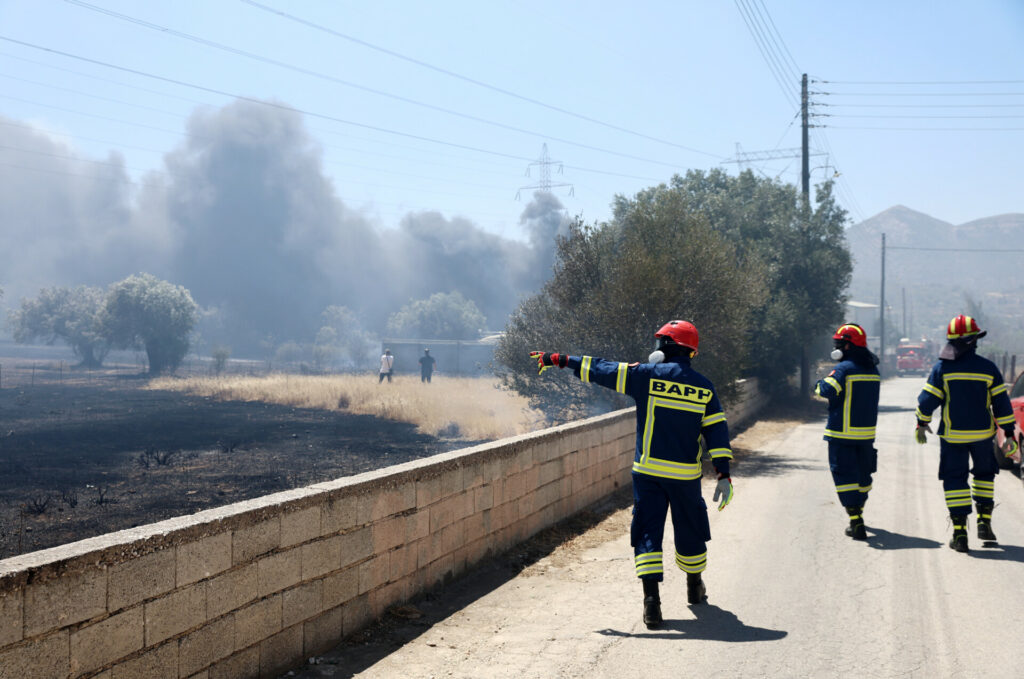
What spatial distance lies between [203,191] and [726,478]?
12202 cm

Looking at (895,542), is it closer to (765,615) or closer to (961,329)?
(961,329)

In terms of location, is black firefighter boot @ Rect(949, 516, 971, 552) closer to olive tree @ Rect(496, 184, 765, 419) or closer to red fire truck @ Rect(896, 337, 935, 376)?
olive tree @ Rect(496, 184, 765, 419)

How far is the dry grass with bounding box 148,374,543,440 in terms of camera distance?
22.7 meters

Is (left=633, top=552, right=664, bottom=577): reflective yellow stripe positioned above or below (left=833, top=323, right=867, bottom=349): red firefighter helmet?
below

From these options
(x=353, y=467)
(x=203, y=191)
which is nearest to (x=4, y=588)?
(x=353, y=467)

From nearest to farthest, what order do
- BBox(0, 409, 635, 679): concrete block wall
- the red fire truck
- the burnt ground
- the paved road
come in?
1. BBox(0, 409, 635, 679): concrete block wall
2. the paved road
3. the burnt ground
4. the red fire truck

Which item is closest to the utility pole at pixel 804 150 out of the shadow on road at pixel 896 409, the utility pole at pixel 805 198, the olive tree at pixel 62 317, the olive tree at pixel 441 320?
the utility pole at pixel 805 198

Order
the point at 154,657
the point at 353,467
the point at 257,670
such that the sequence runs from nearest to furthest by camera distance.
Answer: the point at 154,657, the point at 257,670, the point at 353,467

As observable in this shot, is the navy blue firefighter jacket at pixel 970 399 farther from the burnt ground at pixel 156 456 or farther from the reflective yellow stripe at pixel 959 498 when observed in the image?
the burnt ground at pixel 156 456

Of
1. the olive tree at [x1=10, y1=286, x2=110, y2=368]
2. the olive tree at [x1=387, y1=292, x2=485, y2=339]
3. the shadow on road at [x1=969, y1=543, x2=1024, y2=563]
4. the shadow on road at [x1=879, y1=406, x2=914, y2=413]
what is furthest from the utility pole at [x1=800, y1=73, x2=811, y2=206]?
the olive tree at [x1=387, y1=292, x2=485, y2=339]

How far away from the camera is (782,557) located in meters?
6.90

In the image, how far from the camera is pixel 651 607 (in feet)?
16.9

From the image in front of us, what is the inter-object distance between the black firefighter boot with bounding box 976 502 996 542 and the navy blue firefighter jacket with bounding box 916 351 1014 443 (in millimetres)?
584

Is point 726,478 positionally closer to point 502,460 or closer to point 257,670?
point 502,460
